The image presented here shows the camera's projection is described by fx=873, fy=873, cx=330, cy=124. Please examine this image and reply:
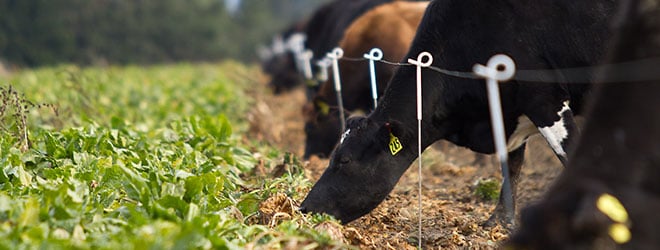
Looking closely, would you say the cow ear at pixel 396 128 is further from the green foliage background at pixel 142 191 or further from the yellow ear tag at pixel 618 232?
the yellow ear tag at pixel 618 232

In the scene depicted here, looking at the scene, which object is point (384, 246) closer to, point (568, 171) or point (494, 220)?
point (494, 220)

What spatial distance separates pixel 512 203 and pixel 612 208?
305 centimetres

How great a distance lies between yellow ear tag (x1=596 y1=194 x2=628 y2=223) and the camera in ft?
12.3

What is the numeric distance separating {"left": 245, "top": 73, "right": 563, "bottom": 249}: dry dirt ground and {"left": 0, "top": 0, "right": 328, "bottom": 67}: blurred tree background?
26.4 m

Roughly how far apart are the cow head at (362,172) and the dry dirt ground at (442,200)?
20 cm

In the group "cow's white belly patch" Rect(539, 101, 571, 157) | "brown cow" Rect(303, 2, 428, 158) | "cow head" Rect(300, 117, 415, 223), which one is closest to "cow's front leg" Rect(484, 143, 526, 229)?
"cow's white belly patch" Rect(539, 101, 571, 157)

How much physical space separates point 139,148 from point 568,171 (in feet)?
14.1

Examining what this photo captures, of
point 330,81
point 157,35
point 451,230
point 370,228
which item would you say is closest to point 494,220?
point 451,230

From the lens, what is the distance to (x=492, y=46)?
643 centimetres

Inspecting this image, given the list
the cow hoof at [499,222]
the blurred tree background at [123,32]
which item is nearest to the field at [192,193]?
the cow hoof at [499,222]

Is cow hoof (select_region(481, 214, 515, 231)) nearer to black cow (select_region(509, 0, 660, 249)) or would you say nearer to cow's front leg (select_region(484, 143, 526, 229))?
cow's front leg (select_region(484, 143, 526, 229))

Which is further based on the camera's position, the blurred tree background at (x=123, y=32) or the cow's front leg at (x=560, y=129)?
the blurred tree background at (x=123, y=32)

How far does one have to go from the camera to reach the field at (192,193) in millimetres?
4543

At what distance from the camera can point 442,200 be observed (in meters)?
8.11
